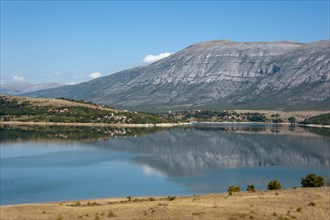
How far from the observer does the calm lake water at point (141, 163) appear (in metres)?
60.1

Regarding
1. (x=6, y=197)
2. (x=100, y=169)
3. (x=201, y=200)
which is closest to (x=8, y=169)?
(x=100, y=169)

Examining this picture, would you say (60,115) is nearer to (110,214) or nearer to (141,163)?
(141,163)

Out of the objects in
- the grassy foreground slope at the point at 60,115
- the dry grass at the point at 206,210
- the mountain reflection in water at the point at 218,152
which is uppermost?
the grassy foreground slope at the point at 60,115

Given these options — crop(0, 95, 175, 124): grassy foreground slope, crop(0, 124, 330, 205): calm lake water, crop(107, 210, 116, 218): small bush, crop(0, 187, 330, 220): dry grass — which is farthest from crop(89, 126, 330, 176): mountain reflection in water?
crop(0, 95, 175, 124): grassy foreground slope

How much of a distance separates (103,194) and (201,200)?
21.2 m

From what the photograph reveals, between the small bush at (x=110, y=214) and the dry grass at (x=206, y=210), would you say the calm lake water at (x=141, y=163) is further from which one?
the small bush at (x=110, y=214)

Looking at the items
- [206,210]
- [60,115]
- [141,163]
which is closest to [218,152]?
[141,163]

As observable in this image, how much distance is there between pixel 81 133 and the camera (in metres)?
146

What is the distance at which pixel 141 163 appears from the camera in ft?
289

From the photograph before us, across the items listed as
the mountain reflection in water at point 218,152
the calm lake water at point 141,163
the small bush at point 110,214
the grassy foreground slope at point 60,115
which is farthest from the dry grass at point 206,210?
the grassy foreground slope at point 60,115

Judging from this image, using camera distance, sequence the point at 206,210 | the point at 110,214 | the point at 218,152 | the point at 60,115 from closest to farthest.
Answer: the point at 110,214 → the point at 206,210 → the point at 218,152 → the point at 60,115

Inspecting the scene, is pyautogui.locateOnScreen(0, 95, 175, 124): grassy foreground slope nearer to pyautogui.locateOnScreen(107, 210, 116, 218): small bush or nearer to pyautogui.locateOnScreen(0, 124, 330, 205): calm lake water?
pyautogui.locateOnScreen(0, 124, 330, 205): calm lake water

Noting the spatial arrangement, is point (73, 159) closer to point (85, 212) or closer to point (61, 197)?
point (61, 197)

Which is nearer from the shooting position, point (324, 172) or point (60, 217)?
point (60, 217)
